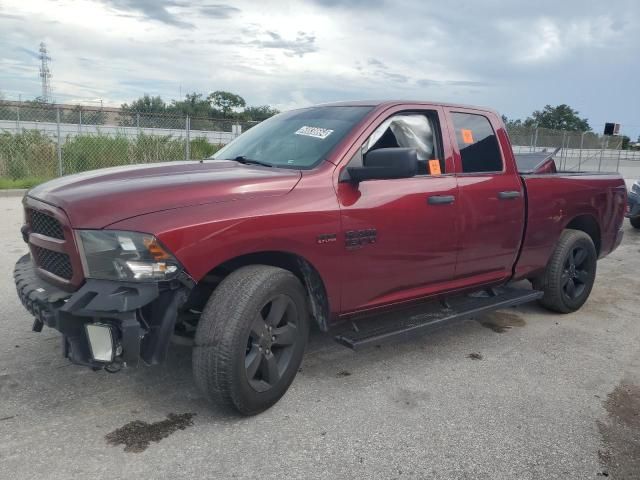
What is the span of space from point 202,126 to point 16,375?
13636 mm

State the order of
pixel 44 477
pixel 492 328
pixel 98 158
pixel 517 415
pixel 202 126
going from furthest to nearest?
pixel 202 126 → pixel 98 158 → pixel 492 328 → pixel 517 415 → pixel 44 477

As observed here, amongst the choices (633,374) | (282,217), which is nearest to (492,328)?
(633,374)

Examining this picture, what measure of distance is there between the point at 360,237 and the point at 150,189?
1275mm

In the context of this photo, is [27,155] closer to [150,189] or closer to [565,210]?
[150,189]

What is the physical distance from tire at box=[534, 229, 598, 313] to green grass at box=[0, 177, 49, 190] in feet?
37.0

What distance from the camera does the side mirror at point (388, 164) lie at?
11.0ft

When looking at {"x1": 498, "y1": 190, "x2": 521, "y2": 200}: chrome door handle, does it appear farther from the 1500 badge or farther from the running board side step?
the 1500 badge

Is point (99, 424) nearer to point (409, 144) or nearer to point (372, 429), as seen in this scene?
point (372, 429)

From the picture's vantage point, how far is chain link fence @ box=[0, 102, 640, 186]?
13969mm

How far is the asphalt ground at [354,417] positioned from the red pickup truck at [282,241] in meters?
0.31

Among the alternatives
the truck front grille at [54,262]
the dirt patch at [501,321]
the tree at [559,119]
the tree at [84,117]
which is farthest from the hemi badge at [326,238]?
the tree at [559,119]

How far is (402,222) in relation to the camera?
3.71 meters

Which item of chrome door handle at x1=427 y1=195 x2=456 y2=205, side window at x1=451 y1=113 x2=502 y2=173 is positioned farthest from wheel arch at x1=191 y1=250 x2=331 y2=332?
side window at x1=451 y1=113 x2=502 y2=173

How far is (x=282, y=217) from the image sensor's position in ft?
10.4
